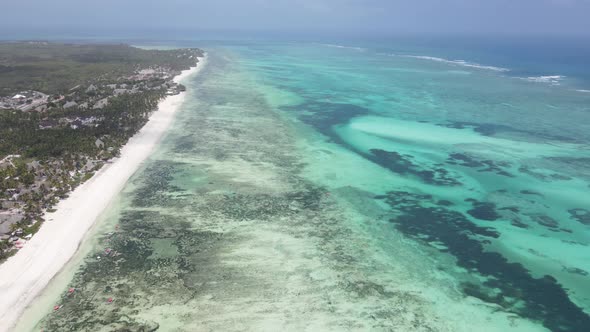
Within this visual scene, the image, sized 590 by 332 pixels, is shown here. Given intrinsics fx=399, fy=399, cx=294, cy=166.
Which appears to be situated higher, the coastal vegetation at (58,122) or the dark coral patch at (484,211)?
the coastal vegetation at (58,122)

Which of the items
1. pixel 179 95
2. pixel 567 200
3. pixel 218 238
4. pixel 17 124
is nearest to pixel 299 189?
pixel 218 238

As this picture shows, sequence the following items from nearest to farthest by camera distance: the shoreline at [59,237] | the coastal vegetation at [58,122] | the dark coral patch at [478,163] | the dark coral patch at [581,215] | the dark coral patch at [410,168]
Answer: the shoreline at [59,237], the coastal vegetation at [58,122], the dark coral patch at [581,215], the dark coral patch at [410,168], the dark coral patch at [478,163]

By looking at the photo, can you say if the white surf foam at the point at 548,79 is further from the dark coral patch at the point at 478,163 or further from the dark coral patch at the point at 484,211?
the dark coral patch at the point at 484,211

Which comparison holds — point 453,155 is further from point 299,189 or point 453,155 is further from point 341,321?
point 341,321

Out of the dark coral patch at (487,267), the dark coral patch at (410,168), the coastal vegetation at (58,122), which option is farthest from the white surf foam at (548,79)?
the coastal vegetation at (58,122)

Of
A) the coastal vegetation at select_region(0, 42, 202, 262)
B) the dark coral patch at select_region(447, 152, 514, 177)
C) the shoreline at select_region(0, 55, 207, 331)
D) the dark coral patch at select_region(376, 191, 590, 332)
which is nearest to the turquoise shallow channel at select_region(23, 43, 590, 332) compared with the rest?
the dark coral patch at select_region(376, 191, 590, 332)

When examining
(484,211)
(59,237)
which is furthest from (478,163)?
(59,237)
